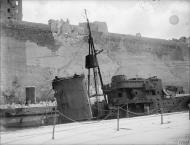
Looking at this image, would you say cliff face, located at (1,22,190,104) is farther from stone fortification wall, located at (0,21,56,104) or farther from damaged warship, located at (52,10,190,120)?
damaged warship, located at (52,10,190,120)

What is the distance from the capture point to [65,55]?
2286 cm

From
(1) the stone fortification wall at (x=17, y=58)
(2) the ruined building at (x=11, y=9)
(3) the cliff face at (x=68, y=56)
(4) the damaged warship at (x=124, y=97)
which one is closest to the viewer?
(4) the damaged warship at (x=124, y=97)

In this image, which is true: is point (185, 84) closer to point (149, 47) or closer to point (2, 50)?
point (149, 47)

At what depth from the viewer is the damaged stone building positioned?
67.3ft

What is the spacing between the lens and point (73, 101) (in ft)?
32.7

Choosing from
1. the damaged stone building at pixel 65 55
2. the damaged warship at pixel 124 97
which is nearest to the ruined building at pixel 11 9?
the damaged stone building at pixel 65 55

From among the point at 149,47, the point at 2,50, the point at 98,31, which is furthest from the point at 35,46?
the point at 149,47

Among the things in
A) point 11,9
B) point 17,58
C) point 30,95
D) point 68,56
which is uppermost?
point 11,9

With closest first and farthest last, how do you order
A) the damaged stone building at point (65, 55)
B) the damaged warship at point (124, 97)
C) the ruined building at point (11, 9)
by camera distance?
the damaged warship at point (124, 97) → the damaged stone building at point (65, 55) → the ruined building at point (11, 9)

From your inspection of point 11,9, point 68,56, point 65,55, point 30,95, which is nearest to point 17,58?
point 65,55

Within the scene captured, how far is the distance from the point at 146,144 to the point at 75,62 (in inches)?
768

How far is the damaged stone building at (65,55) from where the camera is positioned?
20500 millimetres

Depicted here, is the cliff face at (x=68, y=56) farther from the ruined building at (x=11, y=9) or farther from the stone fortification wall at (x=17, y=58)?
the ruined building at (x=11, y=9)

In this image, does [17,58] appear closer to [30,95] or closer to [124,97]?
[30,95]
